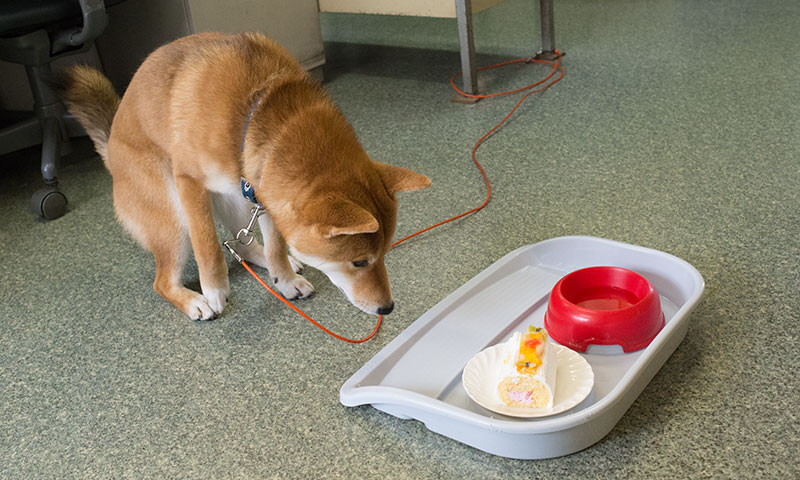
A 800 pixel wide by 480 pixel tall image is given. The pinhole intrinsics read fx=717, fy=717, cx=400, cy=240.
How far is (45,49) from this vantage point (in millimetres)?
2227

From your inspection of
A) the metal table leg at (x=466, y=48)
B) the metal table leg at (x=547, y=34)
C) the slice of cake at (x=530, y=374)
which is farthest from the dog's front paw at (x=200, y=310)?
the metal table leg at (x=547, y=34)

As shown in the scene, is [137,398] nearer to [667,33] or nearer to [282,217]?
[282,217]

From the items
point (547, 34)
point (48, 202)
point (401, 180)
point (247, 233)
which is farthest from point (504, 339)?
point (547, 34)

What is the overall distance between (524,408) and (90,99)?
146 cm

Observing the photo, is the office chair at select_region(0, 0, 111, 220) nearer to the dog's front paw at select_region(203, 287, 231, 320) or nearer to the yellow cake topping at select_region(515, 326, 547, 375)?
the dog's front paw at select_region(203, 287, 231, 320)

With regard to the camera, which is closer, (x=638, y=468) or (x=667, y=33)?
(x=638, y=468)

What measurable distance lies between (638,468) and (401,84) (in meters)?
2.28

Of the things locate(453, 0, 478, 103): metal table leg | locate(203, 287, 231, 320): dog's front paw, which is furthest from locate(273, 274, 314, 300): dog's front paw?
locate(453, 0, 478, 103): metal table leg

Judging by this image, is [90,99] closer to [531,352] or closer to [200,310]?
[200,310]

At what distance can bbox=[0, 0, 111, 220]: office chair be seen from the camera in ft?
7.08

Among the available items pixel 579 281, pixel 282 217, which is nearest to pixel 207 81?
pixel 282 217

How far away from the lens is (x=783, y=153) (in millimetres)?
2139

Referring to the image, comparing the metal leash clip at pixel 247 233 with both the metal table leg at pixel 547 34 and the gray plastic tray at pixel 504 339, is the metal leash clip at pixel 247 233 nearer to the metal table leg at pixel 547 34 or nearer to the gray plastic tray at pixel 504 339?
the gray plastic tray at pixel 504 339

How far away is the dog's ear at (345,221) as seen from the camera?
3.79 ft
